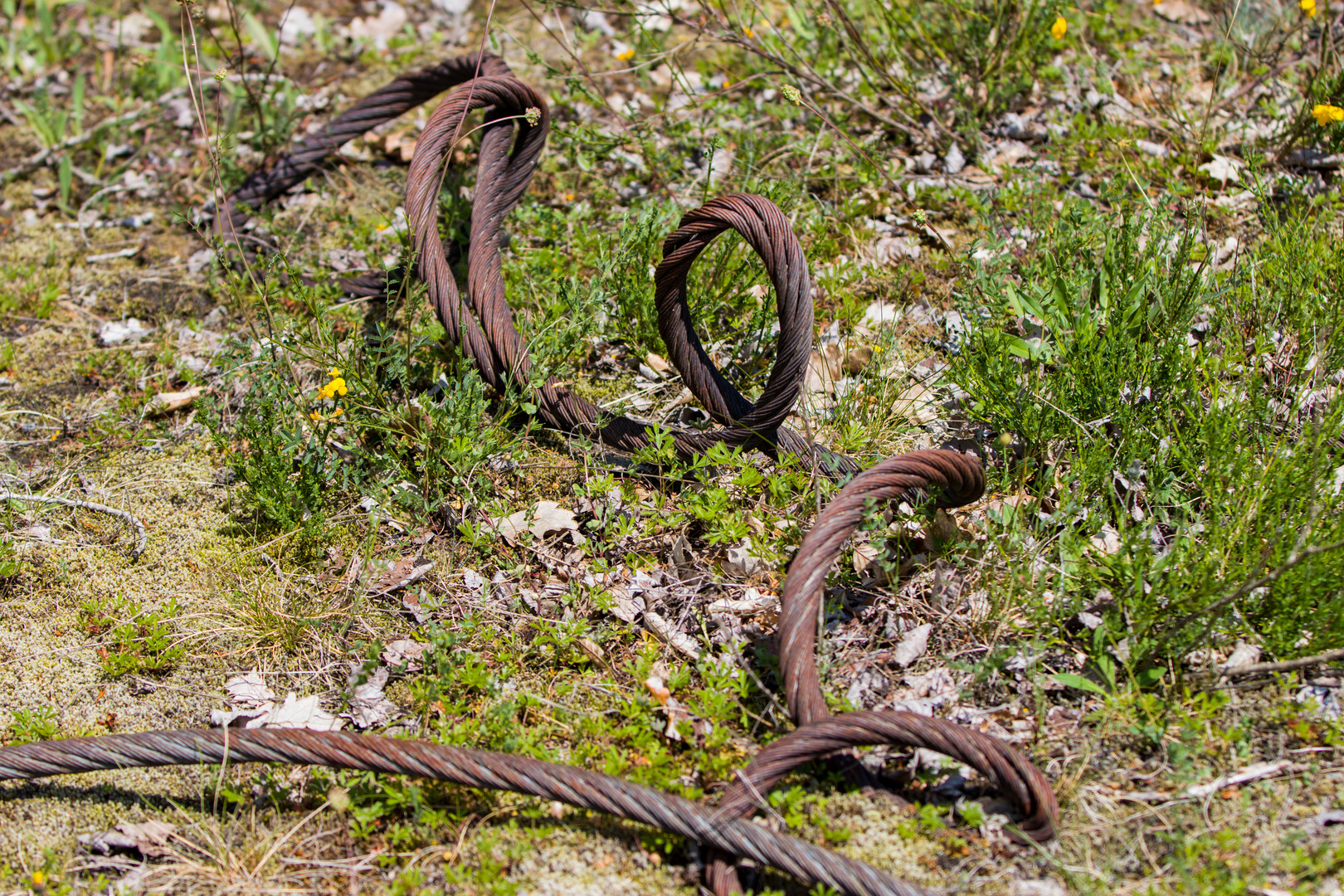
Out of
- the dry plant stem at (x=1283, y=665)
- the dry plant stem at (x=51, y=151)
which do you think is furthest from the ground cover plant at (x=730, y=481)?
the dry plant stem at (x=51, y=151)

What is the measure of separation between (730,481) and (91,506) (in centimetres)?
188

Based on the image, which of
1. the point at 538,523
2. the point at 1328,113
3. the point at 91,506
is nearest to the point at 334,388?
the point at 538,523

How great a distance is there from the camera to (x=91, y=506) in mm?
2938

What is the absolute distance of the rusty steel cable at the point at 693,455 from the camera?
198cm

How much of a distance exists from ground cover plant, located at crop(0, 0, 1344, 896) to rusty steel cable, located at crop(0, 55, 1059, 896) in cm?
9

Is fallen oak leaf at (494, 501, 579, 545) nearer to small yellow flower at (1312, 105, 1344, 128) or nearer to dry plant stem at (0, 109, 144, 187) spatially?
small yellow flower at (1312, 105, 1344, 128)

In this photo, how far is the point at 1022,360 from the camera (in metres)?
2.87

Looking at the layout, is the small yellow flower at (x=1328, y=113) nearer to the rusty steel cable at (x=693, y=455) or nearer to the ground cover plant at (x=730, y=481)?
the ground cover plant at (x=730, y=481)

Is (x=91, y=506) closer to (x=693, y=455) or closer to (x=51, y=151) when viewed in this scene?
(x=693, y=455)

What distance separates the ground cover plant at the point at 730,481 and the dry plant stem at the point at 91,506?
0.06 feet

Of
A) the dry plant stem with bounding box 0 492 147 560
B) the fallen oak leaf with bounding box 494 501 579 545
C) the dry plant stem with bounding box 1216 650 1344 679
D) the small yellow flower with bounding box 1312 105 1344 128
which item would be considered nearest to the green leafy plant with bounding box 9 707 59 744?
the dry plant stem with bounding box 0 492 147 560

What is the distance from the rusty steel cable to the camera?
1.98m

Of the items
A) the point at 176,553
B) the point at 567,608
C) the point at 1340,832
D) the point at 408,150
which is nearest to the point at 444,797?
the point at 567,608

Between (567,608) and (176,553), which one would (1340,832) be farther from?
(176,553)
